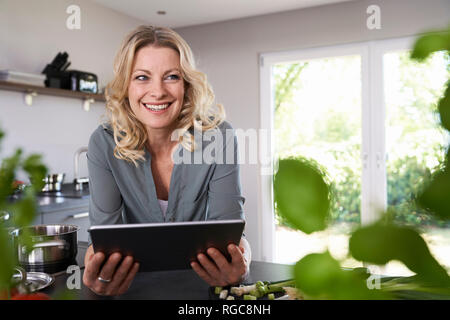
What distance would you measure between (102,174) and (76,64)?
259 centimetres

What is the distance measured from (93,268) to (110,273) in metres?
0.05

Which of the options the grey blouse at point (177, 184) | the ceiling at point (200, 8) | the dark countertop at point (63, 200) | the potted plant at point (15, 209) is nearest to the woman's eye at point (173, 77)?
the grey blouse at point (177, 184)

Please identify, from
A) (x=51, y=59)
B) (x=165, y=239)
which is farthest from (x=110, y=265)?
(x=51, y=59)

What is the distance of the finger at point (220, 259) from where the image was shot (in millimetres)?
1093

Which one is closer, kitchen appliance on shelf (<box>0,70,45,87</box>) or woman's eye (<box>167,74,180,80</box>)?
woman's eye (<box>167,74,180,80</box>)

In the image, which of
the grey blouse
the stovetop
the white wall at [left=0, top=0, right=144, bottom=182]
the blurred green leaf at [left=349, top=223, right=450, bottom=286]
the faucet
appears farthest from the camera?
the faucet

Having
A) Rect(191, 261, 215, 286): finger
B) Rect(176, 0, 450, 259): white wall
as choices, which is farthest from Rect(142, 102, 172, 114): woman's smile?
Rect(176, 0, 450, 259): white wall

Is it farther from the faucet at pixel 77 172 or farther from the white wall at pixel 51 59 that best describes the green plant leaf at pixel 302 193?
the faucet at pixel 77 172

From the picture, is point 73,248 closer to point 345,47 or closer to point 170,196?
point 170,196

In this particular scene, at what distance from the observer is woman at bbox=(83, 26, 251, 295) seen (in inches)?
67.3

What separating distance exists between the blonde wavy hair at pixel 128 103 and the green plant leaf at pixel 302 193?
164 cm

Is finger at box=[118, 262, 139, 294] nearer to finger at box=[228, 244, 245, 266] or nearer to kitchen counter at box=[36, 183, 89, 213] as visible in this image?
finger at box=[228, 244, 245, 266]

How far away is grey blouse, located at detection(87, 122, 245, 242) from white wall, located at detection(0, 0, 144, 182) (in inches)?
62.7
